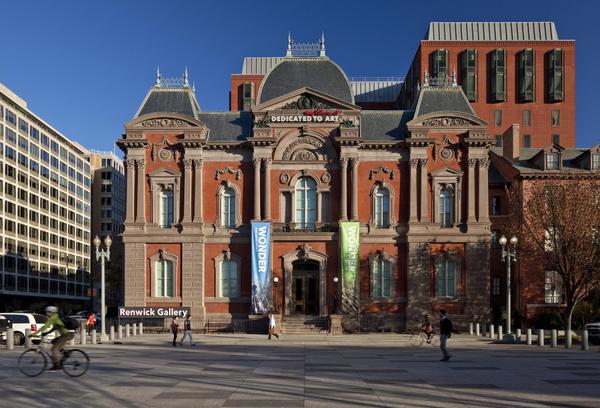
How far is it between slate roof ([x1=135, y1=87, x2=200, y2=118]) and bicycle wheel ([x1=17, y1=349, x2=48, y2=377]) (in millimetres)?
36217

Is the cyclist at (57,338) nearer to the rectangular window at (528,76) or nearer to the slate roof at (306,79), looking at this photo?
the slate roof at (306,79)

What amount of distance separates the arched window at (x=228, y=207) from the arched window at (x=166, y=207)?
3.84 meters

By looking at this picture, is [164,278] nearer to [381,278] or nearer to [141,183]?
A: [141,183]

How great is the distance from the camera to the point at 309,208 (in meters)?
54.9

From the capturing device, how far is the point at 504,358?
96.2 ft

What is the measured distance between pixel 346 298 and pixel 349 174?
29.7ft

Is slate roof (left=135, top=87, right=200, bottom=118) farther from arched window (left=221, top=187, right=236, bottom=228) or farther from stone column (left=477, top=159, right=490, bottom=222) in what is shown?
stone column (left=477, top=159, right=490, bottom=222)

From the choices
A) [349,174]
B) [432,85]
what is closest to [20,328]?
[349,174]

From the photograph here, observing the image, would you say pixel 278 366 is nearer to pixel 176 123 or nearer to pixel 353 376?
pixel 353 376

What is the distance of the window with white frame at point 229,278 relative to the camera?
178 feet

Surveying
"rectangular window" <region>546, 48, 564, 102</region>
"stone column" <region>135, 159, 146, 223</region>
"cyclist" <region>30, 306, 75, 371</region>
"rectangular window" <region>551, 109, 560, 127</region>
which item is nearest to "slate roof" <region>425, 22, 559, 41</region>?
"rectangular window" <region>546, 48, 564, 102</region>

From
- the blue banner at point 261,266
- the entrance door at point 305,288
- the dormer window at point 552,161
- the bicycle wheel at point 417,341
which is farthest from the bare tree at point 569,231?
the blue banner at point 261,266

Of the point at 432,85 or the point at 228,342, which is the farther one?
the point at 432,85

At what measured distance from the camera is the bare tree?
4353 cm
